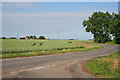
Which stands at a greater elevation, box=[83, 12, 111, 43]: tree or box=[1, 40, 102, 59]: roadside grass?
box=[83, 12, 111, 43]: tree

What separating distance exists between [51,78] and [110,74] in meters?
4.37

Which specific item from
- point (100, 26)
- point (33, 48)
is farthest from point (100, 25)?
point (33, 48)

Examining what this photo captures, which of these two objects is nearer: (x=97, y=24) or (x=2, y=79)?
(x=2, y=79)

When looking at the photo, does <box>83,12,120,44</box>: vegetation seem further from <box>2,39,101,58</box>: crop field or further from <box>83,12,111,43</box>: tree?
<box>2,39,101,58</box>: crop field

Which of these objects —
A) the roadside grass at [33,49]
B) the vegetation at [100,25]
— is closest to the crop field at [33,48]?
the roadside grass at [33,49]

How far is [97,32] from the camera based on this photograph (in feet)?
271

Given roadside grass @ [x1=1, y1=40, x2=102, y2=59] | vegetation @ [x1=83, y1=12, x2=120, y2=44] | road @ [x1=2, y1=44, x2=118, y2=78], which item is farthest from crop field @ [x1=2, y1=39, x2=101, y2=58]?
vegetation @ [x1=83, y1=12, x2=120, y2=44]

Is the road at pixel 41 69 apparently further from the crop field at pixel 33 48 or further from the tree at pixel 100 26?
the tree at pixel 100 26

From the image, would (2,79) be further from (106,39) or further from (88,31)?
(88,31)

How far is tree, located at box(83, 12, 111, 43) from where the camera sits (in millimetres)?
79438

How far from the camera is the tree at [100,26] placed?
261ft

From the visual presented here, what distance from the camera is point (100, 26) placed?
262 ft

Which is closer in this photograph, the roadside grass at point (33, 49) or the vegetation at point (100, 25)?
the roadside grass at point (33, 49)

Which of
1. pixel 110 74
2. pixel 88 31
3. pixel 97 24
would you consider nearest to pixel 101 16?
pixel 97 24
